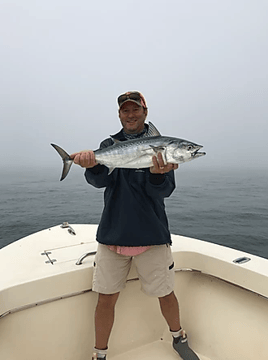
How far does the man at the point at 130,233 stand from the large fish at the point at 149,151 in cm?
7

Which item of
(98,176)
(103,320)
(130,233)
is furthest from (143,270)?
(98,176)

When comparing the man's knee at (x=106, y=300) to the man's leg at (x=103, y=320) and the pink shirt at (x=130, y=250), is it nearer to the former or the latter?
the man's leg at (x=103, y=320)

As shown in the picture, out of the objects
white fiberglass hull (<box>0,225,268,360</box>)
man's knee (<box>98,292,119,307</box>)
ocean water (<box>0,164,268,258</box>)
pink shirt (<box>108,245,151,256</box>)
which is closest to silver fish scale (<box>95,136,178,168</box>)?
pink shirt (<box>108,245,151,256</box>)

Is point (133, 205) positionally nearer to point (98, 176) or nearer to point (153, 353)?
point (98, 176)

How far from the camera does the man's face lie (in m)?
2.12

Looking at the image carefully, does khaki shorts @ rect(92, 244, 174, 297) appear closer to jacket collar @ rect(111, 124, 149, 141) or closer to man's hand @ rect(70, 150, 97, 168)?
man's hand @ rect(70, 150, 97, 168)

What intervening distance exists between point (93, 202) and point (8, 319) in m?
14.7

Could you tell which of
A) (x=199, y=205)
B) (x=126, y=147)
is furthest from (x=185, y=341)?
(x=199, y=205)

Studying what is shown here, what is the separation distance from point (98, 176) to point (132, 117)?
548 millimetres

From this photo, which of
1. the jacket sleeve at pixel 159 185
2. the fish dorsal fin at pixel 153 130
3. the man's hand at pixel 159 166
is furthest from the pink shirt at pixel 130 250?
the fish dorsal fin at pixel 153 130

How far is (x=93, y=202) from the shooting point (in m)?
16.4

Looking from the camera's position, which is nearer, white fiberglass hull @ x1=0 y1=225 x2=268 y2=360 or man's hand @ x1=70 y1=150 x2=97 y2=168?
white fiberglass hull @ x1=0 y1=225 x2=268 y2=360

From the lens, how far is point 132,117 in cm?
213

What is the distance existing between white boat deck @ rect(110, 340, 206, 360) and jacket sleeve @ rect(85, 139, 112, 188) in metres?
1.51
